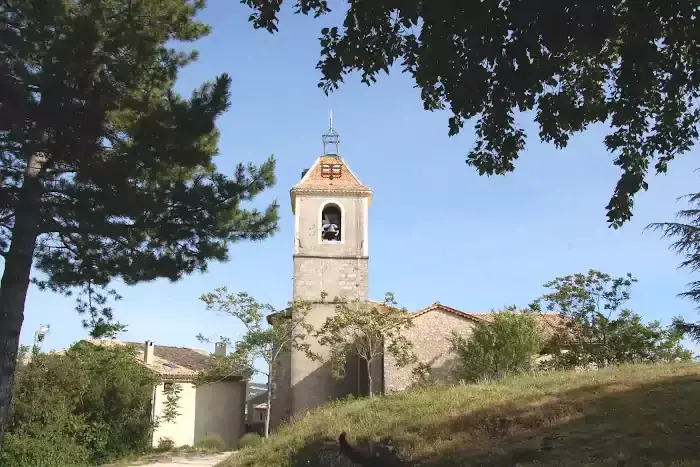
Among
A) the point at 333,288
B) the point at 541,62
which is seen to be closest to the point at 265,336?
the point at 333,288

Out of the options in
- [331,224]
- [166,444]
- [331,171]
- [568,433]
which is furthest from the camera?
[331,171]

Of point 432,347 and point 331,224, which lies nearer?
point 432,347

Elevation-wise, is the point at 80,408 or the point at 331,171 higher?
the point at 331,171

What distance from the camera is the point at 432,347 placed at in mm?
22875

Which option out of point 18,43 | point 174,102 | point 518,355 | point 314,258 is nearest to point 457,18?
point 174,102

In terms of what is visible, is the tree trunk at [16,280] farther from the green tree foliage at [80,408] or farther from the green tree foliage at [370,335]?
the green tree foliage at [370,335]

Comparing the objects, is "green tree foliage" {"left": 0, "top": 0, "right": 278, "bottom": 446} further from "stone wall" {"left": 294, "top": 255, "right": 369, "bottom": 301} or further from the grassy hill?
"stone wall" {"left": 294, "top": 255, "right": 369, "bottom": 301}

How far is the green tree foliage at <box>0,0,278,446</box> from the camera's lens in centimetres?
968

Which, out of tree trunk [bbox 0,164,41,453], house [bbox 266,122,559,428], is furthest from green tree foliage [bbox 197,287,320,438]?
tree trunk [bbox 0,164,41,453]

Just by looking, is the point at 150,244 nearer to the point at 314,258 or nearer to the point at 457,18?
the point at 457,18

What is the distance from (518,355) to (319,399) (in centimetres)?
800

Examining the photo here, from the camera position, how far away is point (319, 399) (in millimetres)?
24266

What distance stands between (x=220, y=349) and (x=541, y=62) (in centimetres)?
2350

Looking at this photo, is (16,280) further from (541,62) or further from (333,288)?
(333,288)
